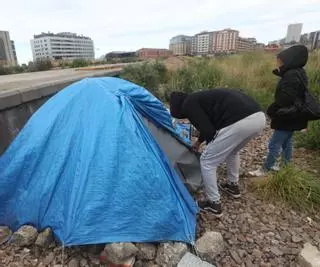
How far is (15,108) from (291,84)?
3740 mm

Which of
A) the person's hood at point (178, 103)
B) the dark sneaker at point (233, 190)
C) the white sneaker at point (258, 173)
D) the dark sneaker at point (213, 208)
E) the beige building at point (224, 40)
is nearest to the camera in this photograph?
the person's hood at point (178, 103)

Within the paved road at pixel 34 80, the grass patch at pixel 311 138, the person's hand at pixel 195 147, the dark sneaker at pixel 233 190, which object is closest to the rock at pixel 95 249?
the person's hand at pixel 195 147

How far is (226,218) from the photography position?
241cm

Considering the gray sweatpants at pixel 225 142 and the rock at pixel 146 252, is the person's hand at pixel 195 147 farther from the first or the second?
the rock at pixel 146 252

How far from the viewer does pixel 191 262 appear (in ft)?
5.81

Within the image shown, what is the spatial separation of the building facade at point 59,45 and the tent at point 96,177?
54355 mm

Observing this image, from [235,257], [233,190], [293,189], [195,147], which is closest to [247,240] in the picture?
[235,257]

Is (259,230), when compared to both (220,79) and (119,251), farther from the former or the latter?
(220,79)

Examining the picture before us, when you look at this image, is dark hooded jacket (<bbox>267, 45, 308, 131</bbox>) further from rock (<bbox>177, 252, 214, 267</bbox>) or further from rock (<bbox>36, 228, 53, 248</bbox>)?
rock (<bbox>36, 228, 53, 248</bbox>)

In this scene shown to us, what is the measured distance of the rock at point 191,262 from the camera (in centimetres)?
175

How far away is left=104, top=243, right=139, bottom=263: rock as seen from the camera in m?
1.79

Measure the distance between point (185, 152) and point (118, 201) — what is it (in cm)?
102

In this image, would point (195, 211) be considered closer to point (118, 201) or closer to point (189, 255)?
point (189, 255)

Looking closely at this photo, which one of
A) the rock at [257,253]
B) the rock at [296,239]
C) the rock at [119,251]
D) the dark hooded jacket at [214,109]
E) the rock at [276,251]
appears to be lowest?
the rock at [257,253]
